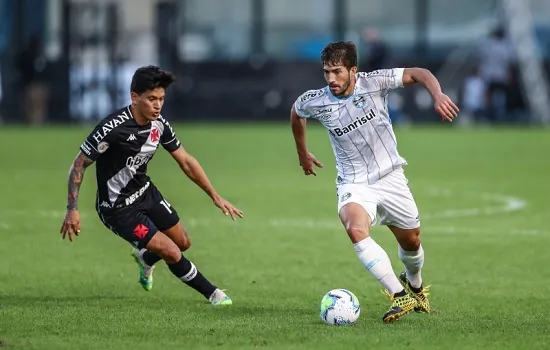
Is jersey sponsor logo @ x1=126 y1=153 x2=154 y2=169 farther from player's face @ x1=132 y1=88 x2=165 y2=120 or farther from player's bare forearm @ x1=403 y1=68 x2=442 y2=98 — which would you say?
player's bare forearm @ x1=403 y1=68 x2=442 y2=98

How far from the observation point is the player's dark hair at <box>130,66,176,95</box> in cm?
877

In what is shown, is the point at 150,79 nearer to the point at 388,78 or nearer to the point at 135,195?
the point at 135,195

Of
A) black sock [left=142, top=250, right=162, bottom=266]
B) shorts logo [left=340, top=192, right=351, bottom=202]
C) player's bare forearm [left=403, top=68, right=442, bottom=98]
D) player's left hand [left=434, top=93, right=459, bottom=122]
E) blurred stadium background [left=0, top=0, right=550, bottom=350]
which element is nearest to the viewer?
player's left hand [left=434, top=93, right=459, bottom=122]

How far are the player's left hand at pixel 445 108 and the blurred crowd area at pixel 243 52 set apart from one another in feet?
78.4

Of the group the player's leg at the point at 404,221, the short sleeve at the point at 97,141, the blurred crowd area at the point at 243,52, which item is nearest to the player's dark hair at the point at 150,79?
the short sleeve at the point at 97,141

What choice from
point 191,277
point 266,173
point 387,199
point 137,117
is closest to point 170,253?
point 191,277

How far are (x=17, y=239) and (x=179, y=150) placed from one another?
12.9 feet

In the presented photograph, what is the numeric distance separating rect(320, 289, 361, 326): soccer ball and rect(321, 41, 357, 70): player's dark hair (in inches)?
62.5

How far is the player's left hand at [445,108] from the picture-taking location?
8180 millimetres

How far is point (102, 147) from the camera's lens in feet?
29.1

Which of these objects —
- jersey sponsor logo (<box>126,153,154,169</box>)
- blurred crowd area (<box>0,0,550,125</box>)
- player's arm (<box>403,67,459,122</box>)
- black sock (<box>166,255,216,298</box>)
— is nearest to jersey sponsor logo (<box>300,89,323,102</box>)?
player's arm (<box>403,67,459,122</box>)

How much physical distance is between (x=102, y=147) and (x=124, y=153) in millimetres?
228

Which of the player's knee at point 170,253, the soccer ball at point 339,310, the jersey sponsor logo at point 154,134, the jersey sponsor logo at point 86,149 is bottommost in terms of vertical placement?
the soccer ball at point 339,310

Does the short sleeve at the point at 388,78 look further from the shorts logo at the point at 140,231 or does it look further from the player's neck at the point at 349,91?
the shorts logo at the point at 140,231
